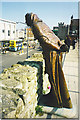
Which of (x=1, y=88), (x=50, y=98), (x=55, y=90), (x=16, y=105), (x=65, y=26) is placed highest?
(x=65, y=26)

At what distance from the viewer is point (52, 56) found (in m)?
3.70

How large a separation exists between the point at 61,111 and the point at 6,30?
2633cm

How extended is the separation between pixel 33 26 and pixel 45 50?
0.78m

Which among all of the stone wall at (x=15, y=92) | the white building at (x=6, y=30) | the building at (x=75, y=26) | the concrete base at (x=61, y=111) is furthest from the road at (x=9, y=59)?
the white building at (x=6, y=30)

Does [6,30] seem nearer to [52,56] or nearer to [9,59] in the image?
[9,59]

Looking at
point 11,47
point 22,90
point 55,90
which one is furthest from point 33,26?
point 11,47

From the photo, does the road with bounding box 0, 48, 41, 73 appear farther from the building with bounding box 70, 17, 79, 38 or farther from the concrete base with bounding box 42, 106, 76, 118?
the concrete base with bounding box 42, 106, 76, 118

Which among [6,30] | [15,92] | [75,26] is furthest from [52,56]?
[6,30]

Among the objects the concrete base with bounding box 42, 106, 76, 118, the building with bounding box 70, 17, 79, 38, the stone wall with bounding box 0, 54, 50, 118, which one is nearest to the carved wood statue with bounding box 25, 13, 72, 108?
the concrete base with bounding box 42, 106, 76, 118

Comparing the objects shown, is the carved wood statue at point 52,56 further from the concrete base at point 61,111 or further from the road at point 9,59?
the road at point 9,59

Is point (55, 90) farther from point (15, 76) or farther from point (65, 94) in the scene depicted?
point (15, 76)

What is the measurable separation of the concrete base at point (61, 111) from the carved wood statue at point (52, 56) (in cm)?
12

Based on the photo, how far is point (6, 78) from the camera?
126 inches

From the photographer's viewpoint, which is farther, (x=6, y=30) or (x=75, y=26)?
(x=6, y=30)
